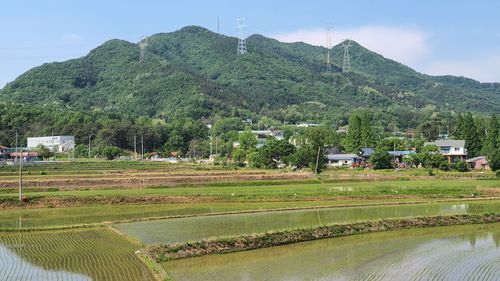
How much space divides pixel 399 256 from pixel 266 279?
5576 millimetres

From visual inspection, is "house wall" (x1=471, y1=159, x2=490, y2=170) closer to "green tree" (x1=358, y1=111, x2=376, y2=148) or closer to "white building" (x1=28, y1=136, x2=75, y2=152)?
"green tree" (x1=358, y1=111, x2=376, y2=148)

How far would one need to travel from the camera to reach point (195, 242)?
725 inches

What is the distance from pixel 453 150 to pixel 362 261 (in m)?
61.2

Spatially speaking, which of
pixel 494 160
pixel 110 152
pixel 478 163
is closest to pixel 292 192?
pixel 494 160

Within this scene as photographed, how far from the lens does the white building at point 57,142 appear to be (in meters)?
108

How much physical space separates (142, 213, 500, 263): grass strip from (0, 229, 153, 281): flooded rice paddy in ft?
4.25

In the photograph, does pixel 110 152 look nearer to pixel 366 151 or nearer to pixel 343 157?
pixel 343 157

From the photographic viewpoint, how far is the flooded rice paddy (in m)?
15.0

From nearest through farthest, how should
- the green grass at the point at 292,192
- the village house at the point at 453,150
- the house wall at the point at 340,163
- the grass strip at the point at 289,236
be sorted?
the grass strip at the point at 289,236
the green grass at the point at 292,192
the village house at the point at 453,150
the house wall at the point at 340,163

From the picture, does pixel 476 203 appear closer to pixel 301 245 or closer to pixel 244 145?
pixel 301 245

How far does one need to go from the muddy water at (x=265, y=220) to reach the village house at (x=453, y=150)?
4154 centimetres

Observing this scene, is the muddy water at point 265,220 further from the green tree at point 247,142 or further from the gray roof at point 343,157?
the green tree at point 247,142

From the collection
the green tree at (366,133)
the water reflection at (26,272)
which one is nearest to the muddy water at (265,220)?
the water reflection at (26,272)

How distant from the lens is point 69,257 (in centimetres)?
1752
